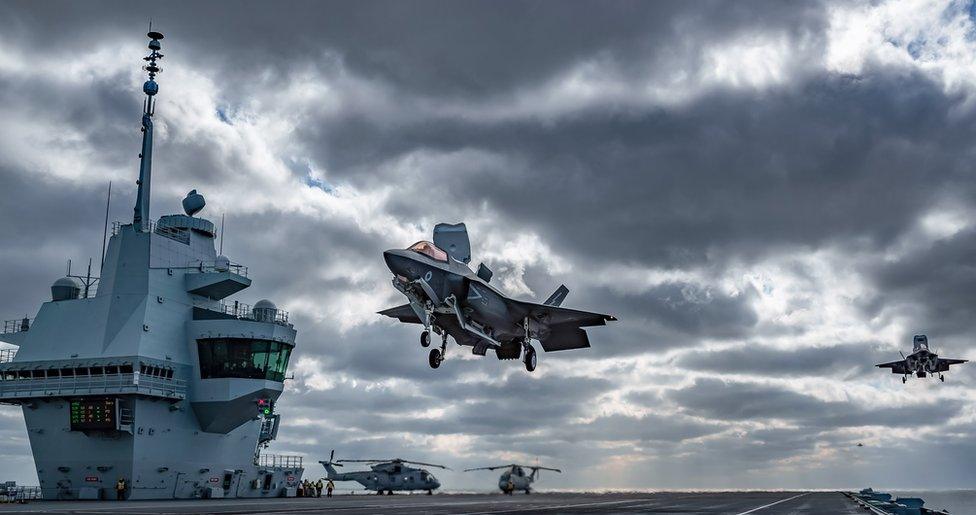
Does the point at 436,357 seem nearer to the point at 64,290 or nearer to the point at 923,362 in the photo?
the point at 64,290

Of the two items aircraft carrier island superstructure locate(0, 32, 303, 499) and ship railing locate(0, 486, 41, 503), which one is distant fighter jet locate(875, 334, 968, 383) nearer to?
aircraft carrier island superstructure locate(0, 32, 303, 499)

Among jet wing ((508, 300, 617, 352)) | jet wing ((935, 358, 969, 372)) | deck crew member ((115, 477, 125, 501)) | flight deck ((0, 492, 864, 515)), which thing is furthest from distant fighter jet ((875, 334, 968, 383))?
deck crew member ((115, 477, 125, 501))

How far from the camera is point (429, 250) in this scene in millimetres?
38000

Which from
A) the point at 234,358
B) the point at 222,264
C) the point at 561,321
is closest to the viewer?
the point at 561,321

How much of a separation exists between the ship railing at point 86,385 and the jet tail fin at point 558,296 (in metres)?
38.9

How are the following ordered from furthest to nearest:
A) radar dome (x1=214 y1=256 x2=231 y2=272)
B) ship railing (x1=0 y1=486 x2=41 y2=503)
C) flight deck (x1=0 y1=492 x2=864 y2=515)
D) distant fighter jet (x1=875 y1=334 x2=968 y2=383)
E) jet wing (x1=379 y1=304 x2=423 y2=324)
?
distant fighter jet (x1=875 y1=334 x2=968 y2=383)
radar dome (x1=214 y1=256 x2=231 y2=272)
ship railing (x1=0 y1=486 x2=41 y2=503)
jet wing (x1=379 y1=304 x2=423 y2=324)
flight deck (x1=0 y1=492 x2=864 y2=515)

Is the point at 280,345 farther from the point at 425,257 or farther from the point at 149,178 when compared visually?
the point at 425,257

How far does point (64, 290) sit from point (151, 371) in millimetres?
13880

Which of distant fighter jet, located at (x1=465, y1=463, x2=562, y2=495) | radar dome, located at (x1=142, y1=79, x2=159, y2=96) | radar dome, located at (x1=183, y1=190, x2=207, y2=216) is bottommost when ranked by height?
distant fighter jet, located at (x1=465, y1=463, x2=562, y2=495)

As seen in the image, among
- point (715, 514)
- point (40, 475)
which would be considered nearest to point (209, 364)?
point (40, 475)

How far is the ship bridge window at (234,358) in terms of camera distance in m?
74.4

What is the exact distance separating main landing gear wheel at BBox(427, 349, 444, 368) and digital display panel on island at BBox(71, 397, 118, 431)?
40915mm

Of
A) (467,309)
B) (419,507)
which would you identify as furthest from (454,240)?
(419,507)

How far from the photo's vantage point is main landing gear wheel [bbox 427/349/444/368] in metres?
38.2
